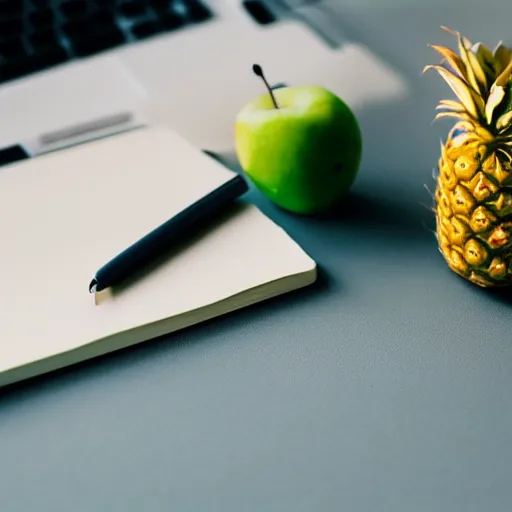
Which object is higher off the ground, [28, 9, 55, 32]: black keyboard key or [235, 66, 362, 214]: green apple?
[28, 9, 55, 32]: black keyboard key

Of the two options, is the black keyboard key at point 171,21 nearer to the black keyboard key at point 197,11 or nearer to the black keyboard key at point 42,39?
the black keyboard key at point 197,11

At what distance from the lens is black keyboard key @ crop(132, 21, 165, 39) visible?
875 millimetres

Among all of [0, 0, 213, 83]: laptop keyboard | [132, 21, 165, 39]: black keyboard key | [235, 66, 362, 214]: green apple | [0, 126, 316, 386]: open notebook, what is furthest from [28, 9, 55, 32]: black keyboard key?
[235, 66, 362, 214]: green apple

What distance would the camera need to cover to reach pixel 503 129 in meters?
0.46

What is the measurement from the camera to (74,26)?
2.85 feet

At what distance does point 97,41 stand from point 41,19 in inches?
3.3

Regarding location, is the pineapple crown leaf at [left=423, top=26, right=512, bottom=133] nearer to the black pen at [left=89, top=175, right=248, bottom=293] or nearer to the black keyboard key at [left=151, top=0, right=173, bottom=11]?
the black pen at [left=89, top=175, right=248, bottom=293]

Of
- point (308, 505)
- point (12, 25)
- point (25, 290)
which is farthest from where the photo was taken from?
point (12, 25)

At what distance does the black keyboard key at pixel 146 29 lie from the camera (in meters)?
0.88

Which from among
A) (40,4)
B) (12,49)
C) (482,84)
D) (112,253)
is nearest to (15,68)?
(12,49)

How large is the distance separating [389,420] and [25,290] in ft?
0.94

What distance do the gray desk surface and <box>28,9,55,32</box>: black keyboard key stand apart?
19.7 inches

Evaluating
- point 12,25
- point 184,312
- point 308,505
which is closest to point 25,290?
point 184,312

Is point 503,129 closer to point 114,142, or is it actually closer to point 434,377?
point 434,377
